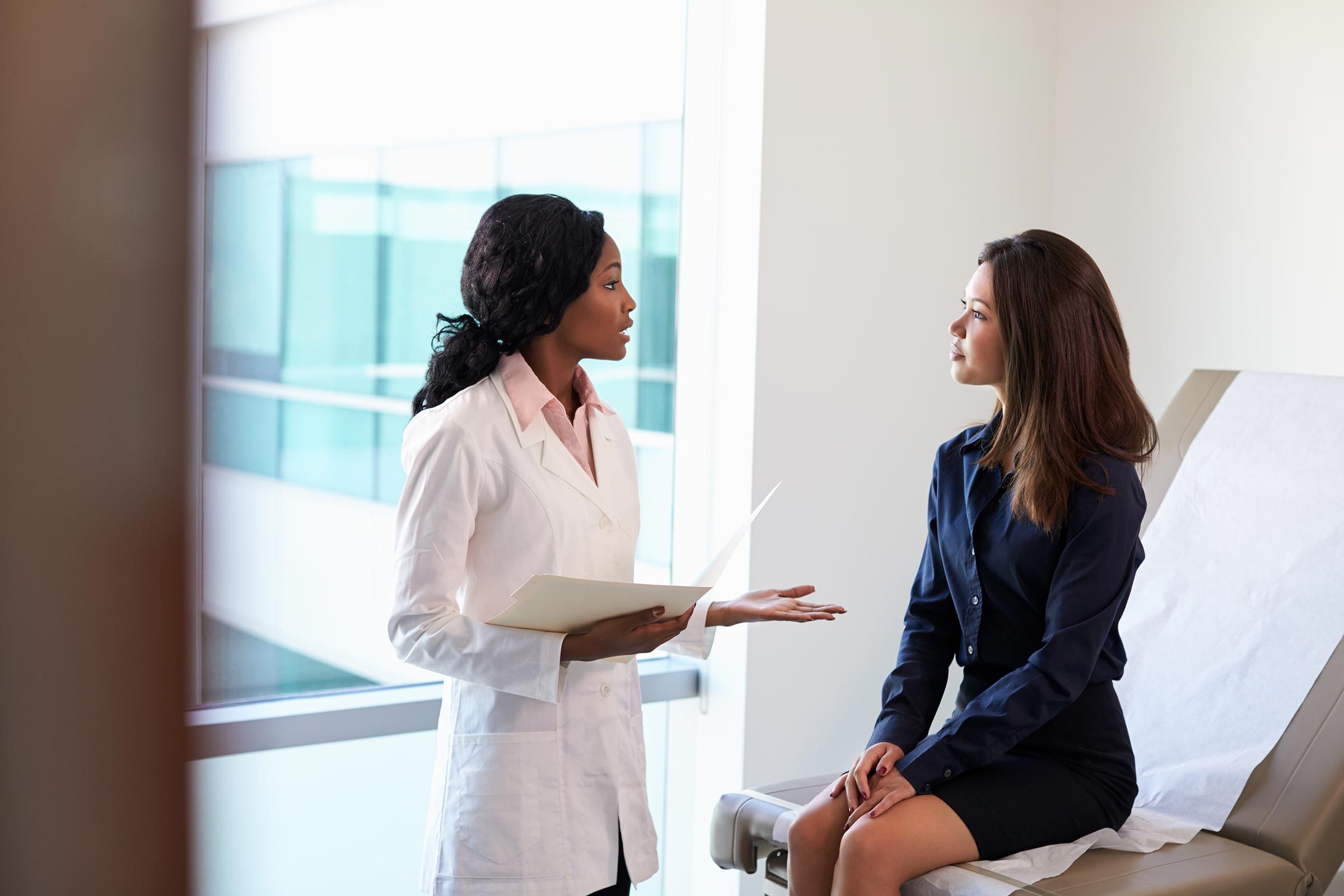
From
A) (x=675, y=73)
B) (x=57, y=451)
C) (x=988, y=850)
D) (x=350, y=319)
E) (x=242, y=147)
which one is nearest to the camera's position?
(x=57, y=451)

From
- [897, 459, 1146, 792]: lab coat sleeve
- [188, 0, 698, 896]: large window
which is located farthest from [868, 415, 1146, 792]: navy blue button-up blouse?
[188, 0, 698, 896]: large window

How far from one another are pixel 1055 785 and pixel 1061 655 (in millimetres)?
203

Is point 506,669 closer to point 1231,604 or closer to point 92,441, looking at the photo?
point 92,441

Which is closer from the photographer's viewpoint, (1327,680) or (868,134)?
(1327,680)

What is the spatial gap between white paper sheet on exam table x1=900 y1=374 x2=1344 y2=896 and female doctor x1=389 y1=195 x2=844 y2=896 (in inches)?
27.9

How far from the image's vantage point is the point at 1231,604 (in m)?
2.16

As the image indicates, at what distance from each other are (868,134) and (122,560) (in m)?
2.69

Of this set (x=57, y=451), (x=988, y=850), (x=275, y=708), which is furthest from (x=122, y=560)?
(x=275, y=708)

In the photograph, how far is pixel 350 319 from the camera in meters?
2.28

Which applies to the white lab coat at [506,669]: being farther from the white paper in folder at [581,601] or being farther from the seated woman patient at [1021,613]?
the seated woman patient at [1021,613]

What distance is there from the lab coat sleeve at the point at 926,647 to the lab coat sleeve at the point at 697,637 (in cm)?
34

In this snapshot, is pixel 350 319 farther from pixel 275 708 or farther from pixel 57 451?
pixel 57 451

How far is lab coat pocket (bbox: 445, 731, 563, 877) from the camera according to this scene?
1387mm

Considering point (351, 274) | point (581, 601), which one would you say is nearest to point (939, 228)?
point (351, 274)
